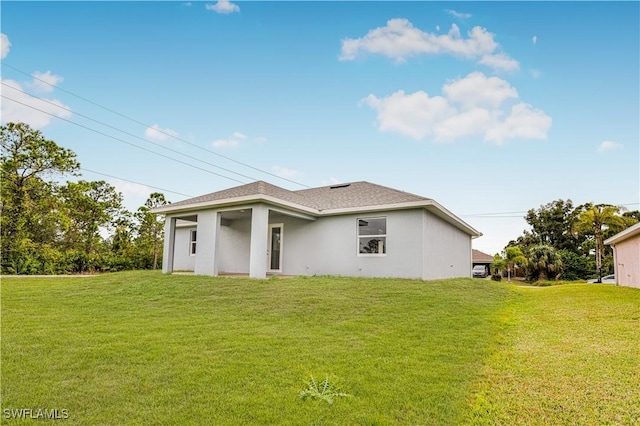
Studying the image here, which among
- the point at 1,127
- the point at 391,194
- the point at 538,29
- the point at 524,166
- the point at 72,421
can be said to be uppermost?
the point at 538,29

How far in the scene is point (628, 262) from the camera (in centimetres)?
1603

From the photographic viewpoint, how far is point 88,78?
1436 cm

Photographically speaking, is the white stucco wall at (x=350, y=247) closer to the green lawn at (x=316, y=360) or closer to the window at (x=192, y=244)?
the window at (x=192, y=244)

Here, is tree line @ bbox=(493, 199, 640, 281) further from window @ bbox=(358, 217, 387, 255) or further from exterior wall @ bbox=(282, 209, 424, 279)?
window @ bbox=(358, 217, 387, 255)

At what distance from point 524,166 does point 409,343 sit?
16698mm

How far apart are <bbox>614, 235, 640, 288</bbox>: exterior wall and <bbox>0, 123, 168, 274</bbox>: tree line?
77.5ft

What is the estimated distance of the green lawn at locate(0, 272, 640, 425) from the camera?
357 centimetres

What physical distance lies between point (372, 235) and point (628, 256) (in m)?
11.8

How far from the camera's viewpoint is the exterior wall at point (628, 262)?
1483cm

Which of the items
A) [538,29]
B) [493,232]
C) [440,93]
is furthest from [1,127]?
[493,232]

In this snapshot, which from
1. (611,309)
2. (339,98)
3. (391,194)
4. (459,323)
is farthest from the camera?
(339,98)

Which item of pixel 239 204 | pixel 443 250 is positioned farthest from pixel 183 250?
pixel 443 250

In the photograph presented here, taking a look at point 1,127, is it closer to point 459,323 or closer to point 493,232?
point 459,323

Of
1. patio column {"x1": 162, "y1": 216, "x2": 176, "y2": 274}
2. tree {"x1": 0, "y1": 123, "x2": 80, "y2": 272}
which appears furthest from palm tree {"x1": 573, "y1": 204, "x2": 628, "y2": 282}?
tree {"x1": 0, "y1": 123, "x2": 80, "y2": 272}
